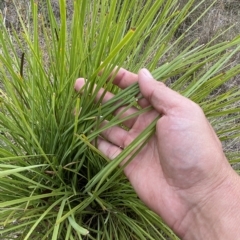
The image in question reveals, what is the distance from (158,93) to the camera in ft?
2.00

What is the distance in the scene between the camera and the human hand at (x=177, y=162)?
0.61 meters

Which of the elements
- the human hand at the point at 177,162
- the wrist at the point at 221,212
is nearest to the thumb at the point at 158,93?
the human hand at the point at 177,162

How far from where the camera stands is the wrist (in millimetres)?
632

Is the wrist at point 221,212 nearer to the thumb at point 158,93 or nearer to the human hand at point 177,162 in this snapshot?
the human hand at point 177,162

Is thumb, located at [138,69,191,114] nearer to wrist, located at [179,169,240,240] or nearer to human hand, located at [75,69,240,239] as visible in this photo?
human hand, located at [75,69,240,239]

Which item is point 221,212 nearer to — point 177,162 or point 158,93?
point 177,162

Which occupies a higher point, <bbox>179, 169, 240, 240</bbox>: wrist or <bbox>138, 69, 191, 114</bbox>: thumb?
<bbox>138, 69, 191, 114</bbox>: thumb

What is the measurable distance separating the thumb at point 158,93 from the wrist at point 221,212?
6.6 inches

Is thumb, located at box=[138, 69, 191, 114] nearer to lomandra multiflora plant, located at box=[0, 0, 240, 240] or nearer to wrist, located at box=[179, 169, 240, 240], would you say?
lomandra multiflora plant, located at box=[0, 0, 240, 240]

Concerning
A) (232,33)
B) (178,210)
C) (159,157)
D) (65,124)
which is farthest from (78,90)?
(232,33)

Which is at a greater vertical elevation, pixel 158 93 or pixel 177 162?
pixel 158 93

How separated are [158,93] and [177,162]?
0.13 metres

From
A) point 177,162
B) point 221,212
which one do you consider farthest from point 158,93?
point 221,212

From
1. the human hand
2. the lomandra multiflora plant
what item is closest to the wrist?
the human hand
